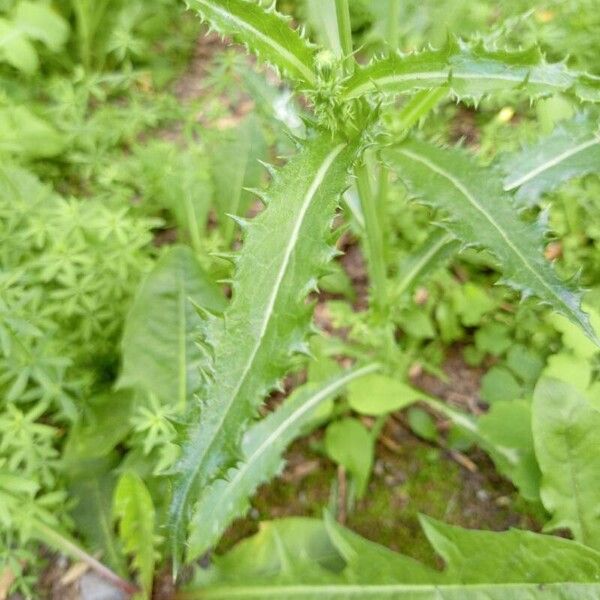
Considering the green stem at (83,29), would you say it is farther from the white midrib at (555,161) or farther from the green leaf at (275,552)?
the green leaf at (275,552)

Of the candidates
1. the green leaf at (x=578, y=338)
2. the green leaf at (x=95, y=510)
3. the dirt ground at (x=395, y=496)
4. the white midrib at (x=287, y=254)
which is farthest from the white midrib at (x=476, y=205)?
the green leaf at (x=95, y=510)

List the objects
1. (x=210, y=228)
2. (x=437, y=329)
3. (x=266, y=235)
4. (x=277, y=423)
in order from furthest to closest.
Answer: (x=210, y=228) < (x=437, y=329) < (x=277, y=423) < (x=266, y=235)

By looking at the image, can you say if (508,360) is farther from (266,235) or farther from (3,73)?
(3,73)

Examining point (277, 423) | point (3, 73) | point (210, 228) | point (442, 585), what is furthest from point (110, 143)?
point (442, 585)

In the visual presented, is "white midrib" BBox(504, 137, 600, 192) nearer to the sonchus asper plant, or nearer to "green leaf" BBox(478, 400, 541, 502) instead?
the sonchus asper plant

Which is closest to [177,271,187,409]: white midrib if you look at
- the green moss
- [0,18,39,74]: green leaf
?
the green moss

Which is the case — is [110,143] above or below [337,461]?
above

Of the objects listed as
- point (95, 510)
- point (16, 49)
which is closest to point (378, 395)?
point (95, 510)
